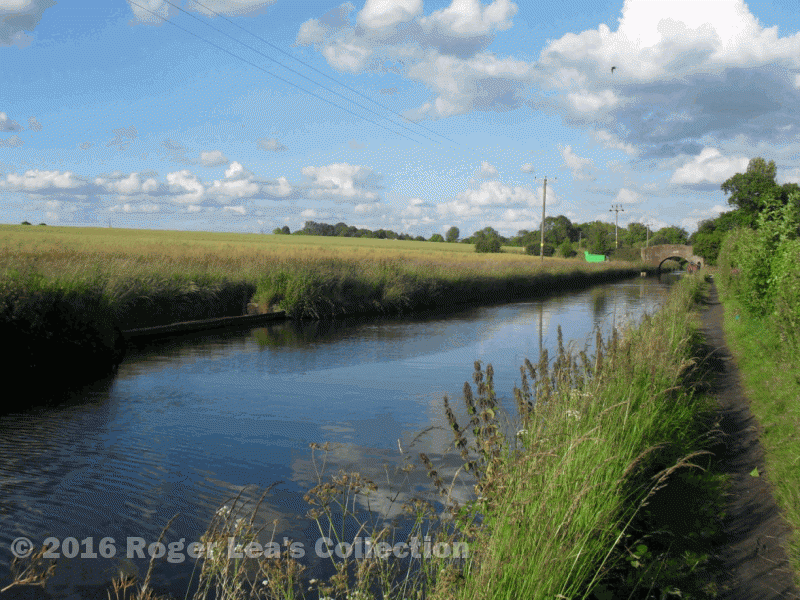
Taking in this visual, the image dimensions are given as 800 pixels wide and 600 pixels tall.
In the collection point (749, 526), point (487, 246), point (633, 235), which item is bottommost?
point (749, 526)

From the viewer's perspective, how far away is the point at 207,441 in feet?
23.4

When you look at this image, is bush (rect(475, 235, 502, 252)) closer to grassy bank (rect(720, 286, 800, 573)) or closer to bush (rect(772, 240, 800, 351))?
grassy bank (rect(720, 286, 800, 573))

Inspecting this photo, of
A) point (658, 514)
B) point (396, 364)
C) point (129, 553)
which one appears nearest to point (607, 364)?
point (658, 514)

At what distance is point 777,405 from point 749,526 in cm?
347

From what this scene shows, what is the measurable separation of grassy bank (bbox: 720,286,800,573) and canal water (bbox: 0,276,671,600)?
2.12m

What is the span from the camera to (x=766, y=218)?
1759 cm

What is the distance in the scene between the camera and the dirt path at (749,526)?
4.17 metres

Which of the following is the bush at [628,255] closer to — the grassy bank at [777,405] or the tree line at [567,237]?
the tree line at [567,237]

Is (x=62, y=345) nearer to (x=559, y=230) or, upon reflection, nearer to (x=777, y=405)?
(x=777, y=405)

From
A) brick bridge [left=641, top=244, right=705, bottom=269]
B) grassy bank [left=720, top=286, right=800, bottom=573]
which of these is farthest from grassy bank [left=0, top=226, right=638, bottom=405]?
brick bridge [left=641, top=244, right=705, bottom=269]

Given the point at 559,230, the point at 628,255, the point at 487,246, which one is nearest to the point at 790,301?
the point at 487,246

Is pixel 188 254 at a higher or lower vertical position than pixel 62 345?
higher

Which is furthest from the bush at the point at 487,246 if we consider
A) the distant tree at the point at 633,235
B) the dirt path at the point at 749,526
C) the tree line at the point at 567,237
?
the dirt path at the point at 749,526

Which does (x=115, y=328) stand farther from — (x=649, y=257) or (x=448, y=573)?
(x=649, y=257)
